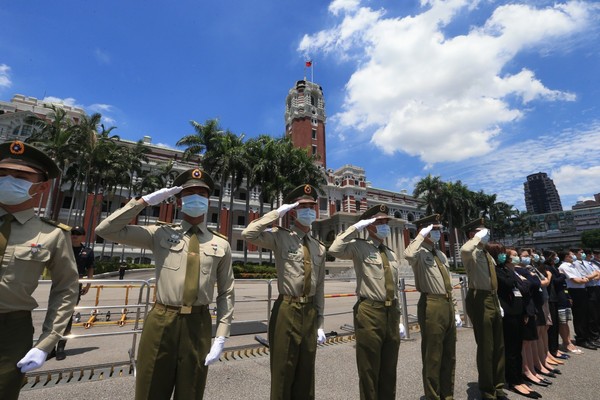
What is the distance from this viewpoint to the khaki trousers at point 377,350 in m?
3.63

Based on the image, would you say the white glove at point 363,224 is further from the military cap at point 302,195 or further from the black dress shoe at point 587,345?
the black dress shoe at point 587,345

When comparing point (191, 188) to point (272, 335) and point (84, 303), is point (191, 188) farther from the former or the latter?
point (84, 303)

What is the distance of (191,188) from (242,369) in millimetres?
3622

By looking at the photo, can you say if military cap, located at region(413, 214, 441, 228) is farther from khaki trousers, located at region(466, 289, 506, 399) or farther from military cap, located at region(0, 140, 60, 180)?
military cap, located at region(0, 140, 60, 180)

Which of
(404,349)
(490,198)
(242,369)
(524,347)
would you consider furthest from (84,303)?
(490,198)

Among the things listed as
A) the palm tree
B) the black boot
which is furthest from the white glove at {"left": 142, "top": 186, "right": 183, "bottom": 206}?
the palm tree

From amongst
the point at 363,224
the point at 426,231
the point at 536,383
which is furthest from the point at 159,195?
the point at 536,383

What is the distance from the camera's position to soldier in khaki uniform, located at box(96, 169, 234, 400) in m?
2.55

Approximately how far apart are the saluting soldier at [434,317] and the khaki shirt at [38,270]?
4.13m

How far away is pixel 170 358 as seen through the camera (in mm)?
2568

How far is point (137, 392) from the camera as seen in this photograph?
2516mm

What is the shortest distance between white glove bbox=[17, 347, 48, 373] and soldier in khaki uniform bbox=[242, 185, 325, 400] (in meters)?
1.97

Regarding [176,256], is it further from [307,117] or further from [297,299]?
[307,117]

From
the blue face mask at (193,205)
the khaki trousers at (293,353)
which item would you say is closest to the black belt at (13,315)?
the blue face mask at (193,205)
